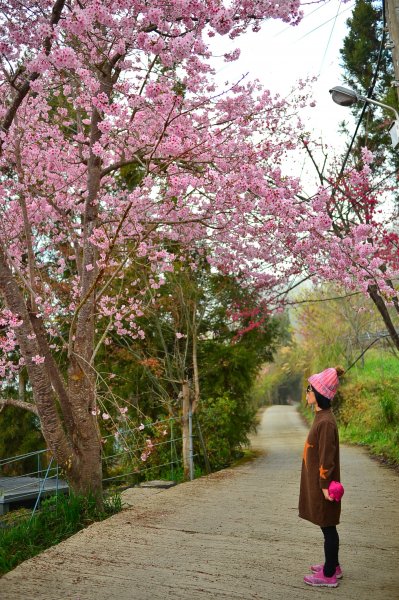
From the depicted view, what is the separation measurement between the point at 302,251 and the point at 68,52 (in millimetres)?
4370

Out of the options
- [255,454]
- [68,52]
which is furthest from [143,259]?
[255,454]

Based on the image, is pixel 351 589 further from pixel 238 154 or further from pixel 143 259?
pixel 143 259

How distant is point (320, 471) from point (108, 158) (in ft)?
19.6

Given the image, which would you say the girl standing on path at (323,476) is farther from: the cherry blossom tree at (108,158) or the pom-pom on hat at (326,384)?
the cherry blossom tree at (108,158)

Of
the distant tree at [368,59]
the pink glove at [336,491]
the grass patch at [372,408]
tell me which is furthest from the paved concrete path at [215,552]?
the distant tree at [368,59]

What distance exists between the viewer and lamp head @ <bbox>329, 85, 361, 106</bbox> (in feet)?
22.3

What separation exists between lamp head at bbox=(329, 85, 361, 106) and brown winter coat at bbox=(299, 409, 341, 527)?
4151mm

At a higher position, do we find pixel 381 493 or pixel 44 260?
pixel 44 260

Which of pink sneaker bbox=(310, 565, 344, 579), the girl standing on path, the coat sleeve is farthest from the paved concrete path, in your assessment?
the coat sleeve

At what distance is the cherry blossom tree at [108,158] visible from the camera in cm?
599

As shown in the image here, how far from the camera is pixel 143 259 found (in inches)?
418

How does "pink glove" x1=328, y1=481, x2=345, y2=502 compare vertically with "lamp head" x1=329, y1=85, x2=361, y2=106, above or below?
below

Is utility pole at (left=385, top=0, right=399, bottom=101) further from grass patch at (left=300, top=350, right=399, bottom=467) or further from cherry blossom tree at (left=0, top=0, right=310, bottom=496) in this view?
grass patch at (left=300, top=350, right=399, bottom=467)

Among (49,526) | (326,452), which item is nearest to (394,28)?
(326,452)
